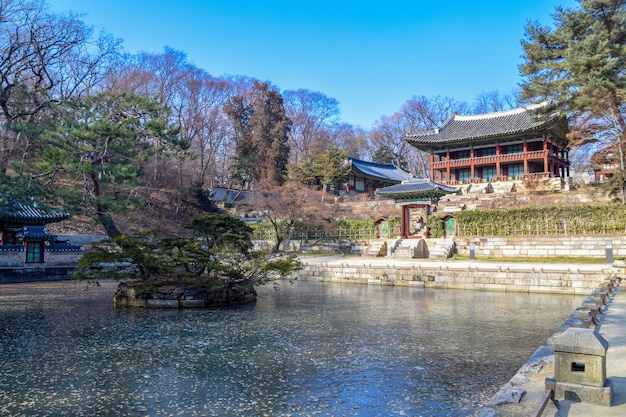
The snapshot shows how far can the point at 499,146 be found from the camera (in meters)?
39.5

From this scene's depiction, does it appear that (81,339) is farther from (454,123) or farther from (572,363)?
(454,123)

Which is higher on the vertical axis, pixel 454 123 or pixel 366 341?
pixel 454 123

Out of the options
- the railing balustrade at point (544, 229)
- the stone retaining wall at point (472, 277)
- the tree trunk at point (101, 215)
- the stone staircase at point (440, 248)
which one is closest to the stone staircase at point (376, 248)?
the stone staircase at point (440, 248)

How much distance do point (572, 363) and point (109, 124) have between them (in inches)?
521

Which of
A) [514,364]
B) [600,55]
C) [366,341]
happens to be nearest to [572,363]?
[514,364]

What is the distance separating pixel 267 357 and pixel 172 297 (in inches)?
264

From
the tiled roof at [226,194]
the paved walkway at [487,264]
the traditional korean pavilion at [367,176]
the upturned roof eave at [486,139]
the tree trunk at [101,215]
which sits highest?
the upturned roof eave at [486,139]

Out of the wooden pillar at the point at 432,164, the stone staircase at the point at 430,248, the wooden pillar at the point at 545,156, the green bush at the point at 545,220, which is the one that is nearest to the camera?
the green bush at the point at 545,220

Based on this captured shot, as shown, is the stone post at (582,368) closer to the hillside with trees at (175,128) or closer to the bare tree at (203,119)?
the hillside with trees at (175,128)

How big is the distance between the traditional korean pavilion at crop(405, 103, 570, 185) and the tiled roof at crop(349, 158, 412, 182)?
418 centimetres

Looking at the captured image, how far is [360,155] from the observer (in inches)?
2653

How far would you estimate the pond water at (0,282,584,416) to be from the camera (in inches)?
226

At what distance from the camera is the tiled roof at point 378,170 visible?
44966 millimetres

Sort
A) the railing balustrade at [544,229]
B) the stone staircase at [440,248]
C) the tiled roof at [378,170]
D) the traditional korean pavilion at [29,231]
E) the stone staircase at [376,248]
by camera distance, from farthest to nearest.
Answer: the tiled roof at [378,170], the stone staircase at [376,248], the stone staircase at [440,248], the railing balustrade at [544,229], the traditional korean pavilion at [29,231]
